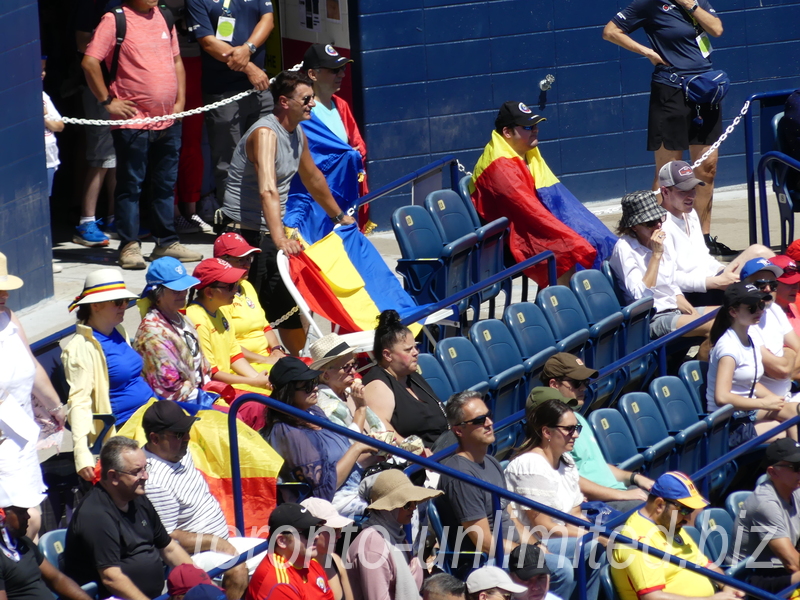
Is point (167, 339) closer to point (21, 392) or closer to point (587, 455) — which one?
point (21, 392)

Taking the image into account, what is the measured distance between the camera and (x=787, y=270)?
8.34 metres

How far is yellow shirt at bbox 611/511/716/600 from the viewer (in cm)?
601

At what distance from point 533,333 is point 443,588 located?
264 cm

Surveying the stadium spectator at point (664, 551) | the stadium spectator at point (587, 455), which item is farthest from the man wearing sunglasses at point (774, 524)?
the stadium spectator at point (587, 455)

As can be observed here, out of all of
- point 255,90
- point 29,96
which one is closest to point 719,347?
point 255,90

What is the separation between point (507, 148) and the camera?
29.3 ft

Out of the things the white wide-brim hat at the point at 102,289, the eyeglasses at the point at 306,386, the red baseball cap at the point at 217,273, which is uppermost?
the white wide-brim hat at the point at 102,289

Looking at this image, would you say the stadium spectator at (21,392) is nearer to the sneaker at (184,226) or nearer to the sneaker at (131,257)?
the sneaker at (131,257)

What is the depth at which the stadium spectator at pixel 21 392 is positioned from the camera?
529cm

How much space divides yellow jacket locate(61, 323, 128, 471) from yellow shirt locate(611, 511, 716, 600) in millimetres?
2466

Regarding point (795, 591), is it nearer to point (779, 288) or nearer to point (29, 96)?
point (779, 288)

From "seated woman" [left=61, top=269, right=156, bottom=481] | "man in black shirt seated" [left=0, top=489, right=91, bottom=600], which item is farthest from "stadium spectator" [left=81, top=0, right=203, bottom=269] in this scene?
"man in black shirt seated" [left=0, top=489, right=91, bottom=600]

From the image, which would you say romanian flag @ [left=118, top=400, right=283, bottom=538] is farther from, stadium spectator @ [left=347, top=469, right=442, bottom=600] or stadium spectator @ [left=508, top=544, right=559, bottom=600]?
stadium spectator @ [left=508, top=544, right=559, bottom=600]

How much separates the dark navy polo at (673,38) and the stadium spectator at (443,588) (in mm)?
5563
